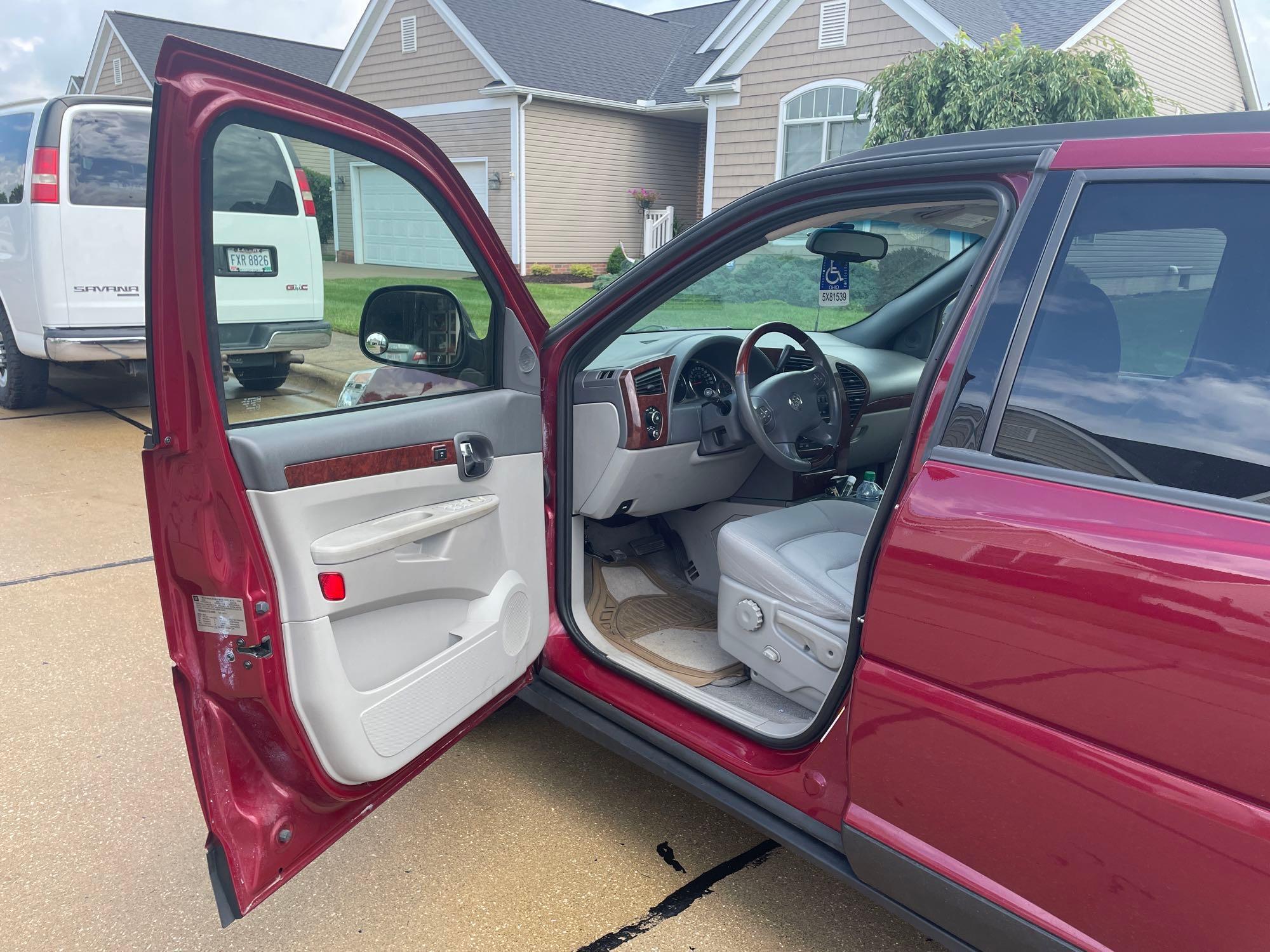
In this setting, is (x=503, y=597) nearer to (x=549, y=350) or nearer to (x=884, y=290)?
(x=549, y=350)

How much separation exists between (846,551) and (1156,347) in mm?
1129

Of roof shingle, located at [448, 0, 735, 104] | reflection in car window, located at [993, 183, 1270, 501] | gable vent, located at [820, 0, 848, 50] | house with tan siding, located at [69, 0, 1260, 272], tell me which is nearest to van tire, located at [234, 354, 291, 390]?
reflection in car window, located at [993, 183, 1270, 501]

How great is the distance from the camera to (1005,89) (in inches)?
313

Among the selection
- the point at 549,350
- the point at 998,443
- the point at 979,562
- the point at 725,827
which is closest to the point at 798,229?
the point at 549,350

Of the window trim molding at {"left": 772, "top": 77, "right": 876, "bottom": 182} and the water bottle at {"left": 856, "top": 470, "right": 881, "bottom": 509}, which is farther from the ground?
the window trim molding at {"left": 772, "top": 77, "right": 876, "bottom": 182}

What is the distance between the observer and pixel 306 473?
1.86 m

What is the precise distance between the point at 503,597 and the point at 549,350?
27.3 inches

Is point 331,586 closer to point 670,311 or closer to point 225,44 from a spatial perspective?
point 670,311

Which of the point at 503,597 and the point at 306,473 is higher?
the point at 306,473

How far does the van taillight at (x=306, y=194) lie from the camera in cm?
262

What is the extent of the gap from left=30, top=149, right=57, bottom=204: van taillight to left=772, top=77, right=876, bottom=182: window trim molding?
8707 millimetres

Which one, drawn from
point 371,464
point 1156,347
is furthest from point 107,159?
point 1156,347

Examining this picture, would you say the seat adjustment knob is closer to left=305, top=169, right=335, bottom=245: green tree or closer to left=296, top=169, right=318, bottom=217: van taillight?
left=305, top=169, right=335, bottom=245: green tree

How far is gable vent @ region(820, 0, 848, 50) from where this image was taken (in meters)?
12.5
